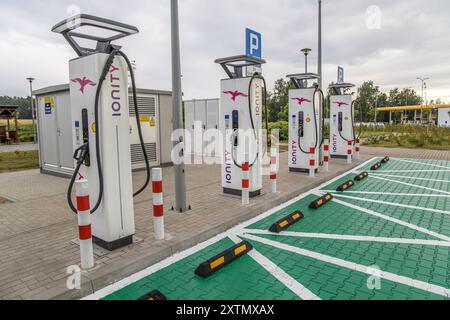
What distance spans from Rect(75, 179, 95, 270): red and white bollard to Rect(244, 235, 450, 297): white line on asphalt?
2.44m

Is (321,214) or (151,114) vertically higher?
(151,114)

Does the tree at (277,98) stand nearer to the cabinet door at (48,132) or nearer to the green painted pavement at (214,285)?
the cabinet door at (48,132)

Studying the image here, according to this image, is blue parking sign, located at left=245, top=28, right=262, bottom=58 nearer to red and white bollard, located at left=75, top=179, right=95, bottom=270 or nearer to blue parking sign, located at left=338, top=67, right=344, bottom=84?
red and white bollard, located at left=75, top=179, right=95, bottom=270

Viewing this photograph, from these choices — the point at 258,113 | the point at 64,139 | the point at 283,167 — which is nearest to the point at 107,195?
the point at 258,113

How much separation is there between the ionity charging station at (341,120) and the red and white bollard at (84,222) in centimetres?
1159

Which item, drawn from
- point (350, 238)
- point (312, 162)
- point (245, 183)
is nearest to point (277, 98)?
point (312, 162)

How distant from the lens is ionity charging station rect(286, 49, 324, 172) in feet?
33.1

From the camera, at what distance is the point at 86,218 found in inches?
151

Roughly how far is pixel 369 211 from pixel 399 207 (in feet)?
2.59

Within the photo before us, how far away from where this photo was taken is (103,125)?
13.8 feet

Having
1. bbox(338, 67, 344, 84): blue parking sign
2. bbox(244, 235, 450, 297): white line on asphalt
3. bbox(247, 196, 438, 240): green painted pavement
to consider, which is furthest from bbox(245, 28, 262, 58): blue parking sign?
bbox(338, 67, 344, 84): blue parking sign

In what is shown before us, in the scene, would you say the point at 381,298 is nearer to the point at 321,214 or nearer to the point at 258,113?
the point at 321,214

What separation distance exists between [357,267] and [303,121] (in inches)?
263

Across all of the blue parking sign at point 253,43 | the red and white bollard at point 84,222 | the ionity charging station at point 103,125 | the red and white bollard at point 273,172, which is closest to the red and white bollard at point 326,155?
the red and white bollard at point 273,172
